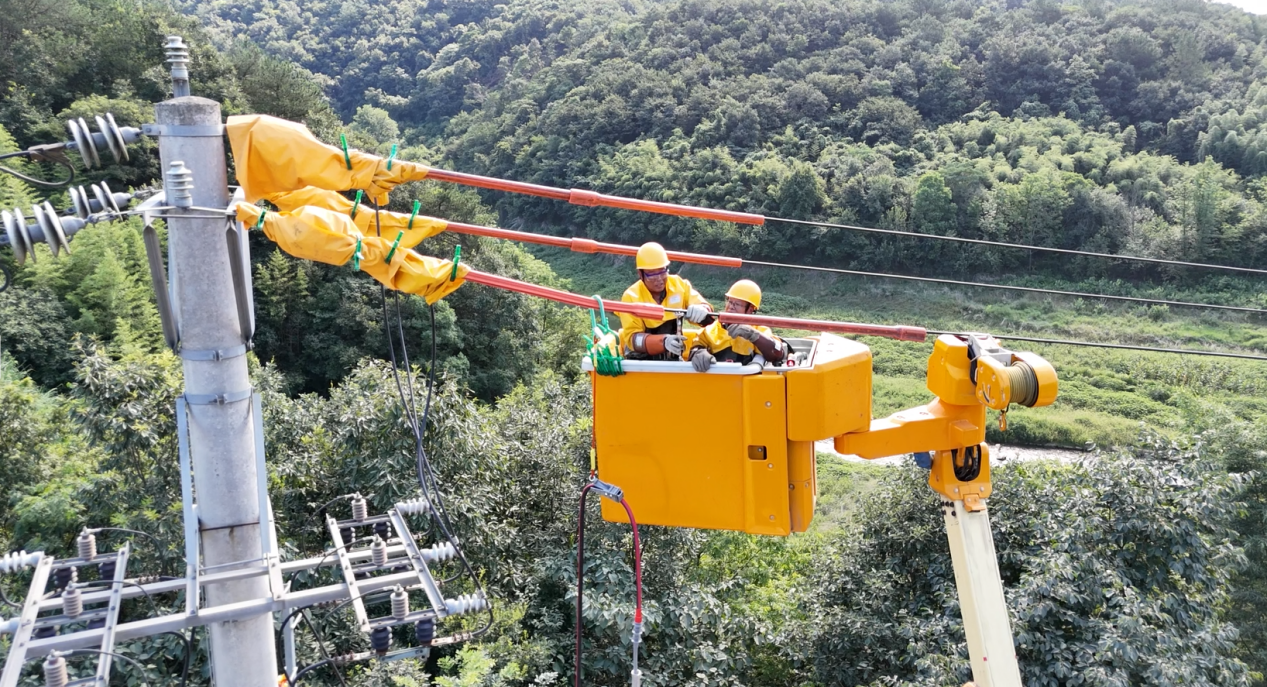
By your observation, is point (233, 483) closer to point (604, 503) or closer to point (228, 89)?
point (604, 503)

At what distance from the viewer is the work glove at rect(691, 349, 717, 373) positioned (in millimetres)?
5180

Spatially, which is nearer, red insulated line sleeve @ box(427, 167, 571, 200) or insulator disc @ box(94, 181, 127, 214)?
insulator disc @ box(94, 181, 127, 214)

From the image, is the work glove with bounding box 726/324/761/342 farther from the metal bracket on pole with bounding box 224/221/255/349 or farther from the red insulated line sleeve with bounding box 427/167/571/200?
the metal bracket on pole with bounding box 224/221/255/349

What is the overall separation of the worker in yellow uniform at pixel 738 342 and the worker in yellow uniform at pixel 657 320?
18 centimetres

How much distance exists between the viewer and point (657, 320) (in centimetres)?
591

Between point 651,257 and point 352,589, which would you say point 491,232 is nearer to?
point 651,257

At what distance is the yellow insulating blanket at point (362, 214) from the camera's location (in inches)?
199

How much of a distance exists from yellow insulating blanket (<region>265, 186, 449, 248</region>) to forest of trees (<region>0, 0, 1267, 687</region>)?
16.9ft

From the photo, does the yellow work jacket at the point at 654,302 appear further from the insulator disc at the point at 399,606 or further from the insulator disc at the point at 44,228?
the insulator disc at the point at 44,228

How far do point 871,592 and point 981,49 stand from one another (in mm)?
61218

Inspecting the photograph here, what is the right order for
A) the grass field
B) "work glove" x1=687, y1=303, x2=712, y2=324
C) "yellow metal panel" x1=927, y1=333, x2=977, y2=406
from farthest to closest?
the grass field
"yellow metal panel" x1=927, y1=333, x2=977, y2=406
"work glove" x1=687, y1=303, x2=712, y2=324

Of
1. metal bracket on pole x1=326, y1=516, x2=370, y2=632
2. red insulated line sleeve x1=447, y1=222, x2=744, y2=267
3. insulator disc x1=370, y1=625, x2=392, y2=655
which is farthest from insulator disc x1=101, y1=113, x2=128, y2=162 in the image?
insulator disc x1=370, y1=625, x2=392, y2=655

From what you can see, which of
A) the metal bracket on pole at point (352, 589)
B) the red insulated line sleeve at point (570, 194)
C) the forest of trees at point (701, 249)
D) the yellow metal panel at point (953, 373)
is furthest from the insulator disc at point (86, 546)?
the yellow metal panel at point (953, 373)

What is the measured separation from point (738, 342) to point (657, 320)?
64 centimetres
